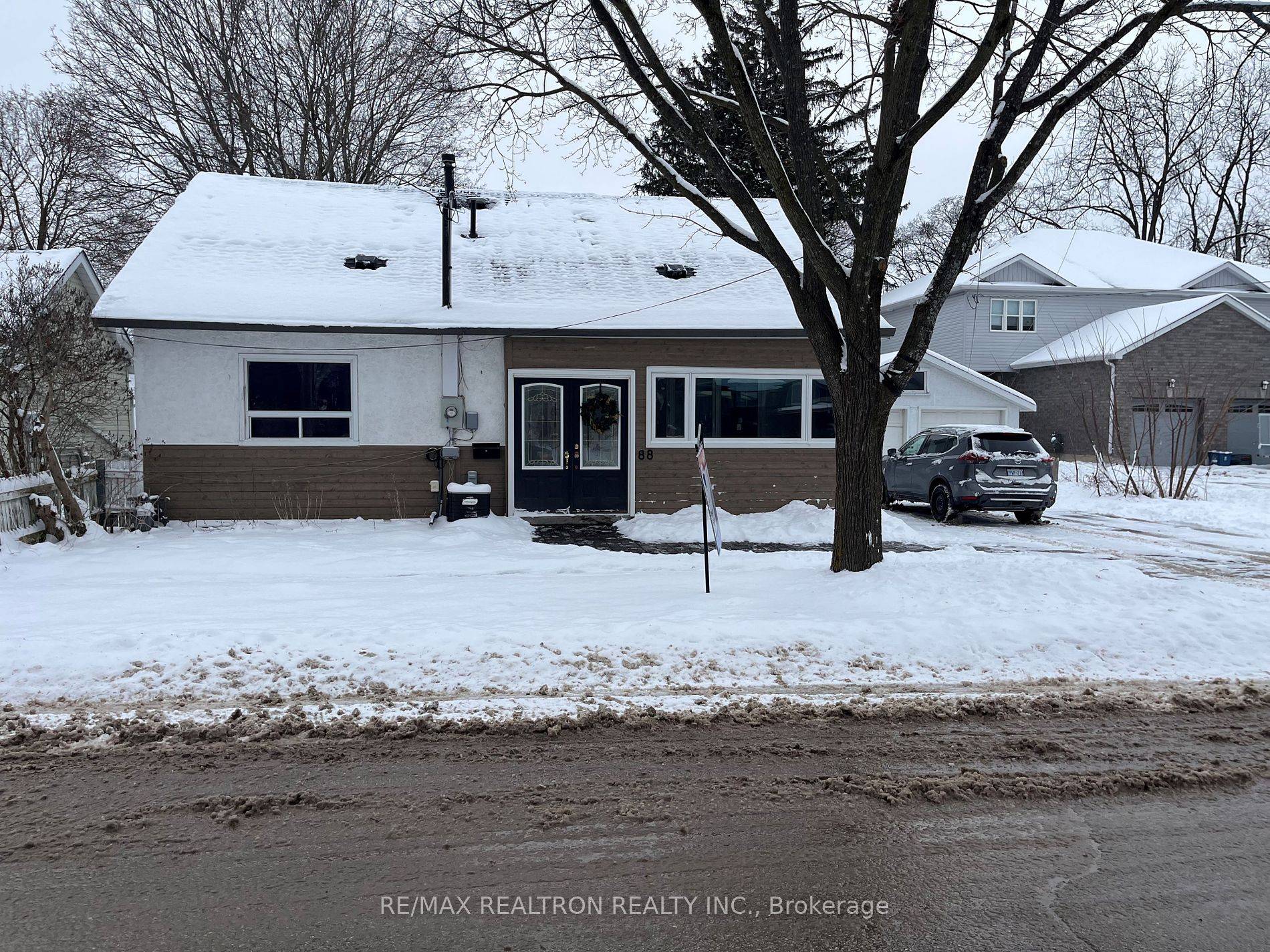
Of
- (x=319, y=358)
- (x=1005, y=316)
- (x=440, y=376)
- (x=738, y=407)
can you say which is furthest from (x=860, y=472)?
(x=1005, y=316)

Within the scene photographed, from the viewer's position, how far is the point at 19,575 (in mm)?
9031

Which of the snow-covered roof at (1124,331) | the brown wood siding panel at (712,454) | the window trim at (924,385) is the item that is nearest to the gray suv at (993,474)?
the brown wood siding panel at (712,454)

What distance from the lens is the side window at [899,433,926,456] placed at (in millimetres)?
18250

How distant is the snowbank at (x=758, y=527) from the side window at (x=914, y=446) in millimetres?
3481

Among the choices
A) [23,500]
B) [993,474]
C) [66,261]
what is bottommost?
[23,500]

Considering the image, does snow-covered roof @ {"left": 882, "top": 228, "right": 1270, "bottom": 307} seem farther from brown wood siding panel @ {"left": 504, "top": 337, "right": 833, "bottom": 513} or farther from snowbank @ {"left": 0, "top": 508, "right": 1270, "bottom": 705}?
snowbank @ {"left": 0, "top": 508, "right": 1270, "bottom": 705}

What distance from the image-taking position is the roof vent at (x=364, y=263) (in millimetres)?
15480

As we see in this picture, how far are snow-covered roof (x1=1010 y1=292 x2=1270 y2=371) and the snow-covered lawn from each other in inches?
904

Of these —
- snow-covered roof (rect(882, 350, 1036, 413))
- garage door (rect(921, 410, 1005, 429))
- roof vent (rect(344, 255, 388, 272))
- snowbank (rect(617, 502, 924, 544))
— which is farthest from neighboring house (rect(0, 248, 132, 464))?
garage door (rect(921, 410, 1005, 429))

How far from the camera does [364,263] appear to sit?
15.6 metres

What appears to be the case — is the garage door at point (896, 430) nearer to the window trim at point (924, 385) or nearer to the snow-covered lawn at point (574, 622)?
the window trim at point (924, 385)

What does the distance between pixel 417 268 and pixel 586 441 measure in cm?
427

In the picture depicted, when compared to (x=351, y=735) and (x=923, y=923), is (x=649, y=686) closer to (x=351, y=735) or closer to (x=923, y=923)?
(x=351, y=735)

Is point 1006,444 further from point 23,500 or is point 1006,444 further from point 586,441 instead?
point 23,500
